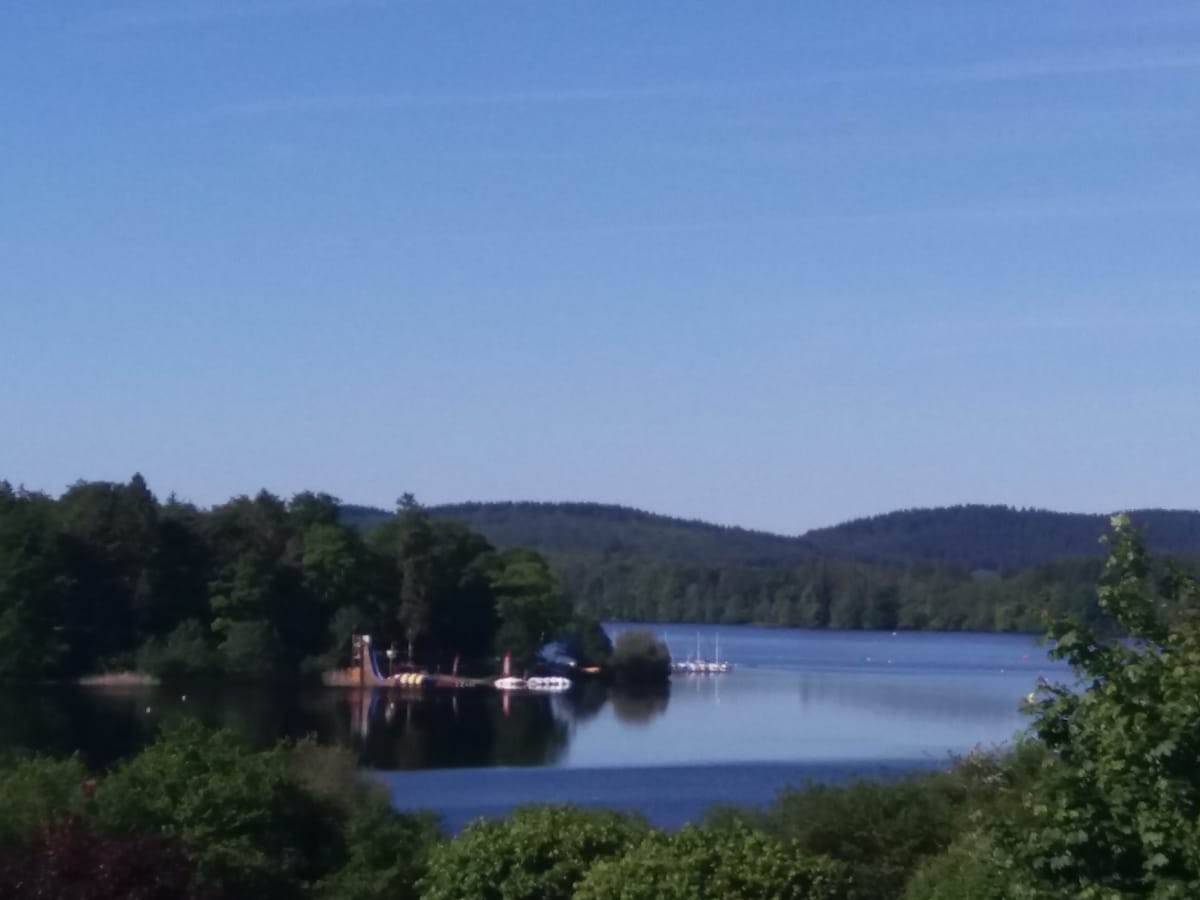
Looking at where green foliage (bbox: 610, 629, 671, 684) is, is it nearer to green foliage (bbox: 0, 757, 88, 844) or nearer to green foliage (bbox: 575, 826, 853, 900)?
green foliage (bbox: 0, 757, 88, 844)

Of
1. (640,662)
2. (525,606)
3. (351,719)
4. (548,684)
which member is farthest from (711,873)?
(640,662)

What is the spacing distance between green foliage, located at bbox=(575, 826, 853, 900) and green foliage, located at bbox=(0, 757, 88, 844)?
5.86 meters

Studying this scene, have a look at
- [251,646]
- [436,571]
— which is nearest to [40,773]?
[251,646]

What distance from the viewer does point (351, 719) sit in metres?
73.4

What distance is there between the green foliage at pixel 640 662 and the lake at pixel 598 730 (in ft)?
3.96

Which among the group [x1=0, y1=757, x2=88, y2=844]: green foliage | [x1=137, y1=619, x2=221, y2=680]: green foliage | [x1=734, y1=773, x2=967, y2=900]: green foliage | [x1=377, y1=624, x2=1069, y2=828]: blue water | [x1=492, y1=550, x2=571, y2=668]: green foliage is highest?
[x1=492, y1=550, x2=571, y2=668]: green foliage

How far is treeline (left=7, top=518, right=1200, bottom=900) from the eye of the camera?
834 centimetres

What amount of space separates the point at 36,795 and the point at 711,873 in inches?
334

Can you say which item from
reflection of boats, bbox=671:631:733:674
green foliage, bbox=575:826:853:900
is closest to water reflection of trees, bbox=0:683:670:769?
reflection of boats, bbox=671:631:733:674

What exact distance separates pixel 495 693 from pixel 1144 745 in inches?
3226

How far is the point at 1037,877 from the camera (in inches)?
335

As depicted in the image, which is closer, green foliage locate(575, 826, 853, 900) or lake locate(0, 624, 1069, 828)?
green foliage locate(575, 826, 853, 900)

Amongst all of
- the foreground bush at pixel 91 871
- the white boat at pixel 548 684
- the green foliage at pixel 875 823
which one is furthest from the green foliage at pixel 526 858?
the white boat at pixel 548 684

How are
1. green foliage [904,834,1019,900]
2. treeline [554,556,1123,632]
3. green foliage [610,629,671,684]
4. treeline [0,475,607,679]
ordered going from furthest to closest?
1. treeline [554,556,1123,632]
2. green foliage [610,629,671,684]
3. treeline [0,475,607,679]
4. green foliage [904,834,1019,900]
